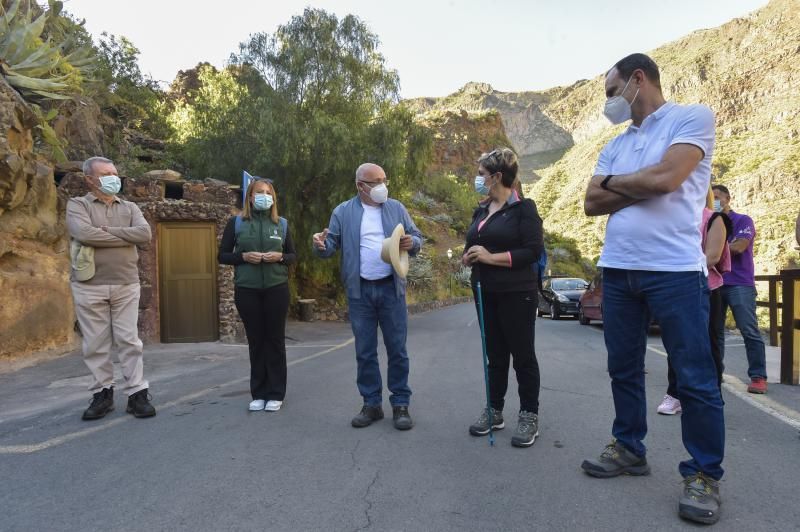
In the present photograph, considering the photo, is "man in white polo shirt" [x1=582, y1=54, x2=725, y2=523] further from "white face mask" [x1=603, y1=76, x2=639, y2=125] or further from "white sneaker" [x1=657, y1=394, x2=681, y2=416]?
"white sneaker" [x1=657, y1=394, x2=681, y2=416]

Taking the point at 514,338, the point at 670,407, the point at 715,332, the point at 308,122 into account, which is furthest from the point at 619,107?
the point at 308,122

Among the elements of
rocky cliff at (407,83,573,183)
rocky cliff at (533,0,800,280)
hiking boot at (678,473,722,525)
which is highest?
rocky cliff at (407,83,573,183)

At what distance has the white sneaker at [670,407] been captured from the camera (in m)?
4.41

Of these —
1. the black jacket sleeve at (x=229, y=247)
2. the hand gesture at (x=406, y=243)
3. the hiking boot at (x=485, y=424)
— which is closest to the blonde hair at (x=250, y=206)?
the black jacket sleeve at (x=229, y=247)

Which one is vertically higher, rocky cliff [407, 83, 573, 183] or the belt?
rocky cliff [407, 83, 573, 183]

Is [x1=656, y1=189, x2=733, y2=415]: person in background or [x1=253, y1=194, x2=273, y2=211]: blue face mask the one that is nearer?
[x1=656, y1=189, x2=733, y2=415]: person in background

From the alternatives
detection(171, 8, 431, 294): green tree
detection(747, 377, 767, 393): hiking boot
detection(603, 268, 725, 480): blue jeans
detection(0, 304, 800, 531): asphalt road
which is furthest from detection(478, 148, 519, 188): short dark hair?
detection(171, 8, 431, 294): green tree

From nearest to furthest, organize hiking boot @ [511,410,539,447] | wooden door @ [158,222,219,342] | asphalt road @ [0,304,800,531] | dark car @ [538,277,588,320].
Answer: asphalt road @ [0,304,800,531] → hiking boot @ [511,410,539,447] → wooden door @ [158,222,219,342] → dark car @ [538,277,588,320]

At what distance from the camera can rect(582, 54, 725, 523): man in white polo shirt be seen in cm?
256

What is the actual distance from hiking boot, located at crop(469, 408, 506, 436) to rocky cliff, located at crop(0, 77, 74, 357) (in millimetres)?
6921

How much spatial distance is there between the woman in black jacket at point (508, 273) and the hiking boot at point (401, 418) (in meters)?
0.50

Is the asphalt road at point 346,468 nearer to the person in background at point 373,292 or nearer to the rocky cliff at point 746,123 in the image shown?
the person in background at point 373,292

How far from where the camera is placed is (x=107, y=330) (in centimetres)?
453

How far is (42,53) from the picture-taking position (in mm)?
9188
